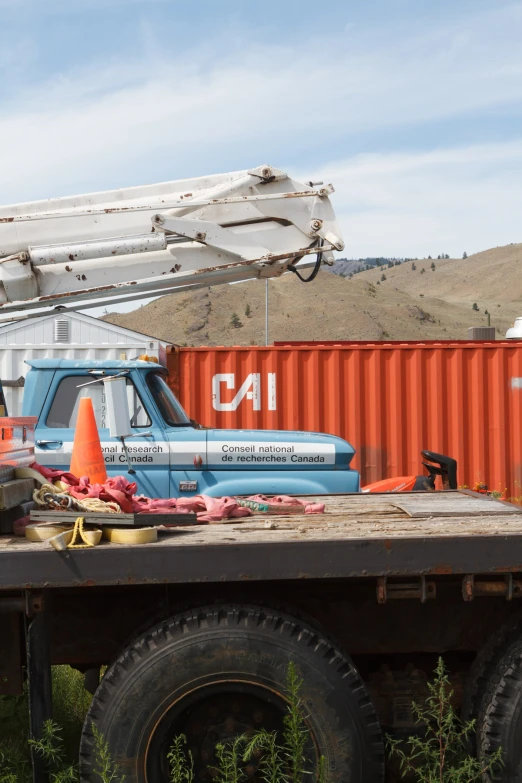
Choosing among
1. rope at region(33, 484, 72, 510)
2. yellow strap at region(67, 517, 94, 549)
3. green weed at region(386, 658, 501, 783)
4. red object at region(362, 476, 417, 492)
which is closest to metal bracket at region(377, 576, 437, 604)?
green weed at region(386, 658, 501, 783)

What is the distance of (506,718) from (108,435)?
14.9 feet

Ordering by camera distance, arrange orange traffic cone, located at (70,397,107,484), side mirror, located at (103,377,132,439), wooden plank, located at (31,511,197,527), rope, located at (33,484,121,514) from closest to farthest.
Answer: wooden plank, located at (31,511,197,527)
rope, located at (33,484,121,514)
orange traffic cone, located at (70,397,107,484)
side mirror, located at (103,377,132,439)

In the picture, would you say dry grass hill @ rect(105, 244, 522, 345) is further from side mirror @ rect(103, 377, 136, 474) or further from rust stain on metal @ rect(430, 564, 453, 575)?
rust stain on metal @ rect(430, 564, 453, 575)

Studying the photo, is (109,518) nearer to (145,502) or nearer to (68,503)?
(68,503)

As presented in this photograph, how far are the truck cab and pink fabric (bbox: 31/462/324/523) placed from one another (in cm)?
253

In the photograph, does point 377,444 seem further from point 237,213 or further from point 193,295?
point 193,295

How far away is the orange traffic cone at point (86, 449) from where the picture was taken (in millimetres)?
5469

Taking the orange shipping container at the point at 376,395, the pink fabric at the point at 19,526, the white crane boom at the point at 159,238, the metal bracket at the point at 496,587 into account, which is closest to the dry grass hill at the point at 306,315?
the orange shipping container at the point at 376,395

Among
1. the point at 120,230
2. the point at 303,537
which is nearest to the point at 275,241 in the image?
the point at 120,230

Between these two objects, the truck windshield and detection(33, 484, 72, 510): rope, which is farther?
the truck windshield

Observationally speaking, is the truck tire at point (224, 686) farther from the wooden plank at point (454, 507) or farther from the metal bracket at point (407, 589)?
the wooden plank at point (454, 507)

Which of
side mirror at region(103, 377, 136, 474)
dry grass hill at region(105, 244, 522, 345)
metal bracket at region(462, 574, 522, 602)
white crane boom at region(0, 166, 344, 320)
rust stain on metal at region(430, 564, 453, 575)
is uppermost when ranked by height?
dry grass hill at region(105, 244, 522, 345)

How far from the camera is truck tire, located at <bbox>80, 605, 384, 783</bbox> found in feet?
10.8

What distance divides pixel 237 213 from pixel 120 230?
3.05ft
